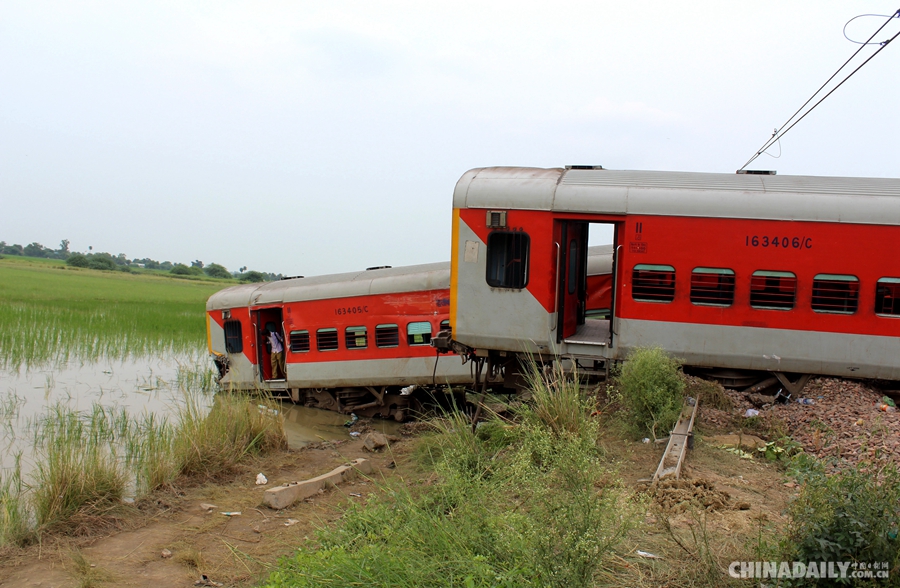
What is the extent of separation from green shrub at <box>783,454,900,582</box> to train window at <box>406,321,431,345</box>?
33.2 ft

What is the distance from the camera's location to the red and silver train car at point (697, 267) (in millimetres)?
8820

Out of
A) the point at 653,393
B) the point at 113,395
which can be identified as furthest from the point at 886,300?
the point at 113,395

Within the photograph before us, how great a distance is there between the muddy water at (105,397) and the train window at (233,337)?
97 cm

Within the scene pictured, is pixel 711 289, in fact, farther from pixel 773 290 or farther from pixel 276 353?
pixel 276 353

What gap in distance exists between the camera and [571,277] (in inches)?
427

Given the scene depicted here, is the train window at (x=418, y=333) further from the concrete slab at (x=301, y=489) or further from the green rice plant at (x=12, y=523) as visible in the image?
the green rice plant at (x=12, y=523)

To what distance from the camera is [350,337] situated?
1513cm

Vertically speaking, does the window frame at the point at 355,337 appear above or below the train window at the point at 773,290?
below

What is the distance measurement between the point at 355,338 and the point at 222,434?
565 cm

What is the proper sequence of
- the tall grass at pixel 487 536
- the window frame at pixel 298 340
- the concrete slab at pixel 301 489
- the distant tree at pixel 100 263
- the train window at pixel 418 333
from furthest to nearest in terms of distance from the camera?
the distant tree at pixel 100 263
the window frame at pixel 298 340
the train window at pixel 418 333
the concrete slab at pixel 301 489
the tall grass at pixel 487 536

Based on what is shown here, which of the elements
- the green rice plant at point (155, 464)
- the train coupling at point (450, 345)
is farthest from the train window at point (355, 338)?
the green rice plant at point (155, 464)

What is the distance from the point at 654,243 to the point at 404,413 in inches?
294

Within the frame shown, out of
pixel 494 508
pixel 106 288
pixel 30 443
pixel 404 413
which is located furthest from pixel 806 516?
pixel 106 288

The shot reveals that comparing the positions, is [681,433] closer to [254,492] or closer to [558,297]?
[558,297]
